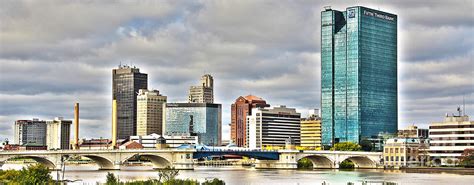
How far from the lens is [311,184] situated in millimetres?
136500

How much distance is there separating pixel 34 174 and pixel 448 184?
212 feet

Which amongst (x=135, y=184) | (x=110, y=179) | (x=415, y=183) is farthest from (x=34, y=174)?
(x=415, y=183)

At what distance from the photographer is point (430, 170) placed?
196m

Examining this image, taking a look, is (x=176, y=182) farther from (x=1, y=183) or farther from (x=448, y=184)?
(x=448, y=184)

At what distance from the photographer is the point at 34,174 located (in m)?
104

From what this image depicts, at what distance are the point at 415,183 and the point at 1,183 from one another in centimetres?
6621

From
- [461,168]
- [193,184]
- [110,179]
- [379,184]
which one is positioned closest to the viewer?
[193,184]

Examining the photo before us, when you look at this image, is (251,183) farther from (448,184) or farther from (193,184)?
(193,184)

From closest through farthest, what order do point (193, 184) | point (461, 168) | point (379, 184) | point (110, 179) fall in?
point (193, 184) → point (110, 179) → point (379, 184) → point (461, 168)

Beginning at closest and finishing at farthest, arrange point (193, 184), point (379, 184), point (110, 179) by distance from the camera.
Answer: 1. point (193, 184)
2. point (110, 179)
3. point (379, 184)

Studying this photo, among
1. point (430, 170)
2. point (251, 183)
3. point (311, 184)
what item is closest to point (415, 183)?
point (311, 184)

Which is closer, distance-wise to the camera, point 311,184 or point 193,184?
point 193,184

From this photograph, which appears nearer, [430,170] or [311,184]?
[311,184]

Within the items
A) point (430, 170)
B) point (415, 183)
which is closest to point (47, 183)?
point (415, 183)
